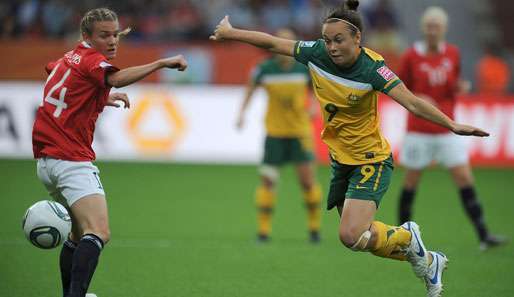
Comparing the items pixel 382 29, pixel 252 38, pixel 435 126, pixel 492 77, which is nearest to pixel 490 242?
pixel 435 126

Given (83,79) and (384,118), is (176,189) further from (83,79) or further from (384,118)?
(83,79)

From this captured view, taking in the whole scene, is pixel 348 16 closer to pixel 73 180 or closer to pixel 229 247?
pixel 73 180

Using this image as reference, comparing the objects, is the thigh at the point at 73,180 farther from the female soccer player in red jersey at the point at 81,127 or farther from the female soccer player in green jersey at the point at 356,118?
the female soccer player in green jersey at the point at 356,118

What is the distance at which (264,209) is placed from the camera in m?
10.5

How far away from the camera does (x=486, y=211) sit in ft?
42.0

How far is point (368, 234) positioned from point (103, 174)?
377 inches

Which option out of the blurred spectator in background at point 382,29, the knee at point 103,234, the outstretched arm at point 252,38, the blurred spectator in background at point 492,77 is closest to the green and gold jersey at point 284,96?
the outstretched arm at point 252,38

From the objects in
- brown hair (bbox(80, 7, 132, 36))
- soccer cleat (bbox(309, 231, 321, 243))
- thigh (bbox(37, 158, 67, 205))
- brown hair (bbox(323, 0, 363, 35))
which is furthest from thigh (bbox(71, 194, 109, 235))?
soccer cleat (bbox(309, 231, 321, 243))

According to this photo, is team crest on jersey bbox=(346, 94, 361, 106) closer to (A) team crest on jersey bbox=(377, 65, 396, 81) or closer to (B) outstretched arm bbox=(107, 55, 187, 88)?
(A) team crest on jersey bbox=(377, 65, 396, 81)

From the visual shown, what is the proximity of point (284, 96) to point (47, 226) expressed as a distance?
16.6 feet

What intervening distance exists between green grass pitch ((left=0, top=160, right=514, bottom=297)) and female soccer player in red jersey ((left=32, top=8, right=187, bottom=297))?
3.94 ft

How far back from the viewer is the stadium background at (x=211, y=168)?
8.21 m

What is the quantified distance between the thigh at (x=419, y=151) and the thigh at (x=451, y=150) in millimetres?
116

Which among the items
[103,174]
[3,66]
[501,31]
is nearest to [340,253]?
[103,174]
